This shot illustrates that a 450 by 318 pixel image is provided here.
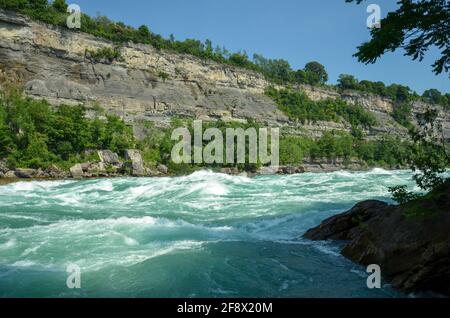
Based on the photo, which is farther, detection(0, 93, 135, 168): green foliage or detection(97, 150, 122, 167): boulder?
detection(97, 150, 122, 167): boulder

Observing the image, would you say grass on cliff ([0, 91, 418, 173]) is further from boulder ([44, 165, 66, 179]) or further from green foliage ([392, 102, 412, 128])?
green foliage ([392, 102, 412, 128])

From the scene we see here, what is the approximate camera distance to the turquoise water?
22.5 feet

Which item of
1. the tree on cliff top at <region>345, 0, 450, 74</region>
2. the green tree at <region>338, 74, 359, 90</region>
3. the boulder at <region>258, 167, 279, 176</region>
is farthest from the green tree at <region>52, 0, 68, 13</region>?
the green tree at <region>338, 74, 359, 90</region>

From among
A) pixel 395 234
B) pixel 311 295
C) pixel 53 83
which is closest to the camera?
pixel 311 295

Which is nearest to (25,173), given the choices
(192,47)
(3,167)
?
(3,167)

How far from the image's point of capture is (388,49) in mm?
7488

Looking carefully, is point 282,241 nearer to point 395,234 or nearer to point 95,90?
point 395,234

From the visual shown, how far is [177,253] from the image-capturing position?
9078 mm

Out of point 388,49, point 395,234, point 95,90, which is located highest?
point 95,90

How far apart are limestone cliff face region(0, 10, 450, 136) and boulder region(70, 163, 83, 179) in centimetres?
2110

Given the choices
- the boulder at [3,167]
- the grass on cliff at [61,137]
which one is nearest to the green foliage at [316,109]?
the grass on cliff at [61,137]

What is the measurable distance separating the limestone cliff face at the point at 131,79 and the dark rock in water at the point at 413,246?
186 ft

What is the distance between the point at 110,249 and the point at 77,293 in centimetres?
295

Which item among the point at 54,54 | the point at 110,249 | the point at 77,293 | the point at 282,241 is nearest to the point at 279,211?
the point at 282,241
